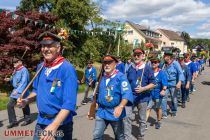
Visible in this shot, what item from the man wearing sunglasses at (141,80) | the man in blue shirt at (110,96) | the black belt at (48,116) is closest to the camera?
the black belt at (48,116)

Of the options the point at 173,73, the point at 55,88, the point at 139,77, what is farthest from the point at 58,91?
Result: the point at 173,73

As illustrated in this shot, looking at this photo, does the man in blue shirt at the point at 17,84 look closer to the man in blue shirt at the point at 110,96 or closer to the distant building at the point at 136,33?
the man in blue shirt at the point at 110,96

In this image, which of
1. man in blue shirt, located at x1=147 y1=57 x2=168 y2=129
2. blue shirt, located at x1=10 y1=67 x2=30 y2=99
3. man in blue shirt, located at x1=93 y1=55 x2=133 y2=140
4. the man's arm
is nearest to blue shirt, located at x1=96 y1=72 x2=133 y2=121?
man in blue shirt, located at x1=93 y1=55 x2=133 y2=140

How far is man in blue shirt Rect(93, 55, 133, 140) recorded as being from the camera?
486 centimetres

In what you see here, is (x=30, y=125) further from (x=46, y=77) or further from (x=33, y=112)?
(x=46, y=77)

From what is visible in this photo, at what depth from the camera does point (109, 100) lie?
4914 mm

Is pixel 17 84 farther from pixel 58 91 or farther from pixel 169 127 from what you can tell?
pixel 58 91

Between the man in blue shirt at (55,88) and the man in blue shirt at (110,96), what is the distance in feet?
4.56

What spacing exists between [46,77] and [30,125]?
5.16 m

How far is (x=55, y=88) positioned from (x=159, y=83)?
5.54 metres

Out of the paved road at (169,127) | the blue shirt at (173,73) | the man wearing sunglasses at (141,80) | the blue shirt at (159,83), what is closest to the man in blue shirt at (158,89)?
the blue shirt at (159,83)

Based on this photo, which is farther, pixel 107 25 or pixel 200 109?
pixel 107 25

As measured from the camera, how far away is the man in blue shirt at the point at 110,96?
4.86m

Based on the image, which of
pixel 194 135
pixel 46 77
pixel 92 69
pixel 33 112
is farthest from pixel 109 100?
pixel 92 69
